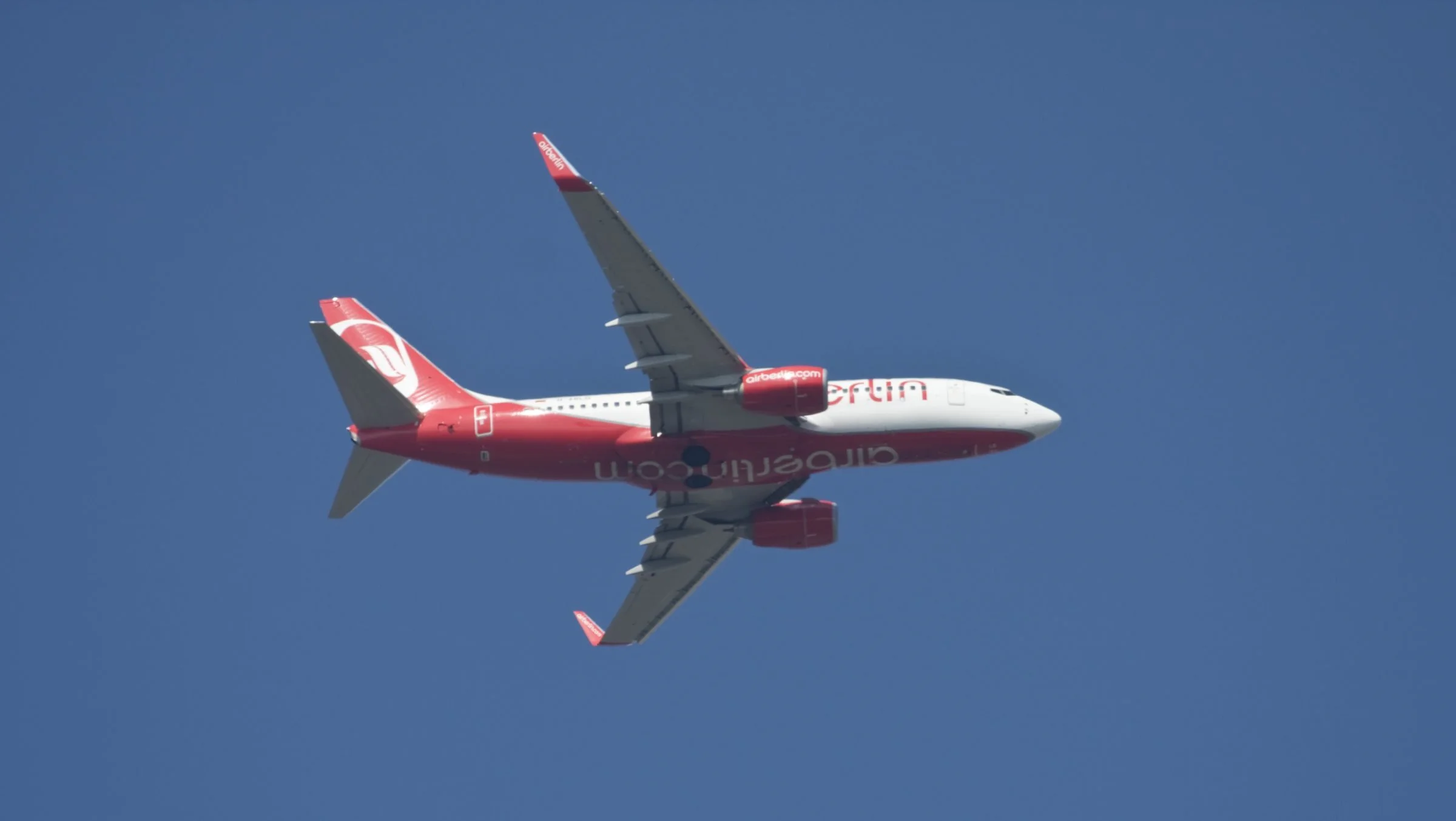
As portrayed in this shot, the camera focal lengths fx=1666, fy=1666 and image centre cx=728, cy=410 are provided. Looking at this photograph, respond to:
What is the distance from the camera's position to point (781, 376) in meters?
60.7

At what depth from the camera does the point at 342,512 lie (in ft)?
212

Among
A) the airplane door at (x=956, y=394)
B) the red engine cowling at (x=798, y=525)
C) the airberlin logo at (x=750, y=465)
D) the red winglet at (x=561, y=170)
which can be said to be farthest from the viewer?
the red engine cowling at (x=798, y=525)

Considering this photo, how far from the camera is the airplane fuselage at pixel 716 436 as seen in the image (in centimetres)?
6244

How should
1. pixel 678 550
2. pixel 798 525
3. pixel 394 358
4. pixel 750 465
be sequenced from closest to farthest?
pixel 750 465
pixel 394 358
pixel 798 525
pixel 678 550

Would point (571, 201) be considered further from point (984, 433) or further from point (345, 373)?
point (984, 433)

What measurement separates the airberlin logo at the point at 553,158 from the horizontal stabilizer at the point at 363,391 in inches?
451

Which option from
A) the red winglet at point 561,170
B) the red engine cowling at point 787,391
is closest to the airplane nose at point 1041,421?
the red engine cowling at point 787,391

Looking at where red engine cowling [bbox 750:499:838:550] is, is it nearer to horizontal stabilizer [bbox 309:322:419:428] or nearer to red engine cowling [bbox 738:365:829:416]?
red engine cowling [bbox 738:365:829:416]

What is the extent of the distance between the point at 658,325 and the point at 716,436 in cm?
570

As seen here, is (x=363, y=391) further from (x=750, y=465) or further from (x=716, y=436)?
(x=750, y=465)

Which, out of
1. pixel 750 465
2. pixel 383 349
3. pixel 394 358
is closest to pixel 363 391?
pixel 394 358

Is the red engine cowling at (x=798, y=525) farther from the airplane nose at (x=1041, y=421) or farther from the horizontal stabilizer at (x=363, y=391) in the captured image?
the horizontal stabilizer at (x=363, y=391)

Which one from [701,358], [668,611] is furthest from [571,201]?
[668,611]

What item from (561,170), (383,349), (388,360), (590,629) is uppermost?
(561,170)
